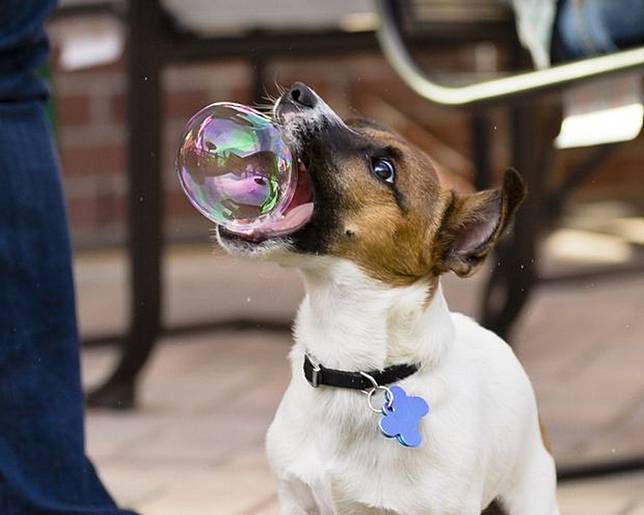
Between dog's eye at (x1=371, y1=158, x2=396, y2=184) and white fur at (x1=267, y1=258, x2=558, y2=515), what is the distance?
0.43 ft

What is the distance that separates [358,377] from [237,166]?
34 centimetres

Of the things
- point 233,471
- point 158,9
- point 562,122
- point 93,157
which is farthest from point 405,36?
point 93,157

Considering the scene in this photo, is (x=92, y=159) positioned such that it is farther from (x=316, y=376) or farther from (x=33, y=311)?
(x=316, y=376)

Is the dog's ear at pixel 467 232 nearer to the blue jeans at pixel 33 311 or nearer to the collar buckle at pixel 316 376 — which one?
the collar buckle at pixel 316 376

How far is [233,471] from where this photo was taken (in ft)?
10.5

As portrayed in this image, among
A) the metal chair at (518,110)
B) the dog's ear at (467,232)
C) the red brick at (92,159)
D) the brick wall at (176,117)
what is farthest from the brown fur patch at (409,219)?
the red brick at (92,159)

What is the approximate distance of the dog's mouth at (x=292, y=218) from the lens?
6.67ft

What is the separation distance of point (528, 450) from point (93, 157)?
12.3ft

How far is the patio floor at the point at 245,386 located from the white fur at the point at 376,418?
0.29m

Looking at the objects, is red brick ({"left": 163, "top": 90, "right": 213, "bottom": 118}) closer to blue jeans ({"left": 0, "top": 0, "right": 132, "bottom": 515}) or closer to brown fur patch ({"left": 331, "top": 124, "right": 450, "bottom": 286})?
blue jeans ({"left": 0, "top": 0, "right": 132, "bottom": 515})

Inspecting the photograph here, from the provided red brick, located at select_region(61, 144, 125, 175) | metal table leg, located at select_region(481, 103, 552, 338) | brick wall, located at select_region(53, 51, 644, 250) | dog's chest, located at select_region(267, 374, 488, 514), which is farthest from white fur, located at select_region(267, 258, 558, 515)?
red brick, located at select_region(61, 144, 125, 175)

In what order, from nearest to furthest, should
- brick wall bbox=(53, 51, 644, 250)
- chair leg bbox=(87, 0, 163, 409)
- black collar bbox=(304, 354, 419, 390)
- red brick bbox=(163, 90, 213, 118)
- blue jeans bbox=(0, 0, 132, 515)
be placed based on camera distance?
black collar bbox=(304, 354, 419, 390)
blue jeans bbox=(0, 0, 132, 515)
chair leg bbox=(87, 0, 163, 409)
brick wall bbox=(53, 51, 644, 250)
red brick bbox=(163, 90, 213, 118)

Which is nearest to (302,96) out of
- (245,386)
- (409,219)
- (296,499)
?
(409,219)

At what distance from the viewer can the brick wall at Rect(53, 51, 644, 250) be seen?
5.74 m
